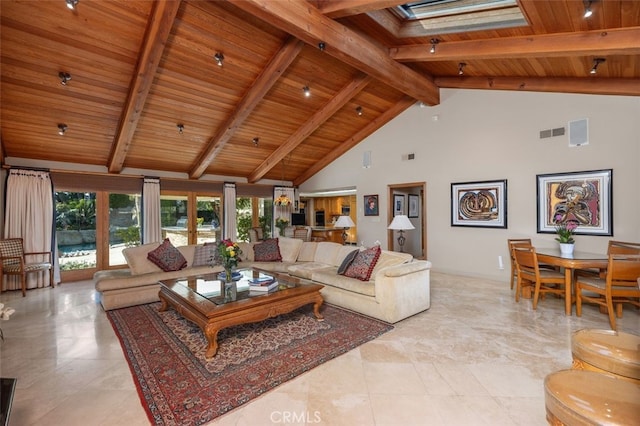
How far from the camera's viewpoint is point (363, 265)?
3.88 m

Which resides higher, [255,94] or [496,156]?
[255,94]

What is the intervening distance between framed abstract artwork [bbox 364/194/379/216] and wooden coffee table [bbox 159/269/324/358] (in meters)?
4.21

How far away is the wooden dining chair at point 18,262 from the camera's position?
489cm

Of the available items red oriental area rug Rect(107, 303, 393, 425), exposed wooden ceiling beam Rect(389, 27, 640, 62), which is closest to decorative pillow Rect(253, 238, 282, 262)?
red oriental area rug Rect(107, 303, 393, 425)

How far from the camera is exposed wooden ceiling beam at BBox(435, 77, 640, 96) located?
4047 millimetres

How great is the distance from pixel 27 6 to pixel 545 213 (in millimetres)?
7529

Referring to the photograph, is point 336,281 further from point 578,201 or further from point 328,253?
point 578,201

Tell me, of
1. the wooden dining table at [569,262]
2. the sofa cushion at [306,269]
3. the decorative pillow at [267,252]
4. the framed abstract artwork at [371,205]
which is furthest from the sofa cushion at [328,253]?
the wooden dining table at [569,262]

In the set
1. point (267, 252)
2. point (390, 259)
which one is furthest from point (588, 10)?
point (267, 252)

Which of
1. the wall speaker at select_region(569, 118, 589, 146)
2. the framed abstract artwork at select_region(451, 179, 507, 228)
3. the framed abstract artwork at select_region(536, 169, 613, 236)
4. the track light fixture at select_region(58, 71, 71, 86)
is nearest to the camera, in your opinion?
the track light fixture at select_region(58, 71, 71, 86)

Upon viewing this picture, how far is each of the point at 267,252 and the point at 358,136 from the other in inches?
161

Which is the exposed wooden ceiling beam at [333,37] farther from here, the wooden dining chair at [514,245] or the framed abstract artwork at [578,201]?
the wooden dining chair at [514,245]

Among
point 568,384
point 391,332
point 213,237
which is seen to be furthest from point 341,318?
point 213,237

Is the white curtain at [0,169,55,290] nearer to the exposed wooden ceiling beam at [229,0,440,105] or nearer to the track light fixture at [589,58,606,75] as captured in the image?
the exposed wooden ceiling beam at [229,0,440,105]
